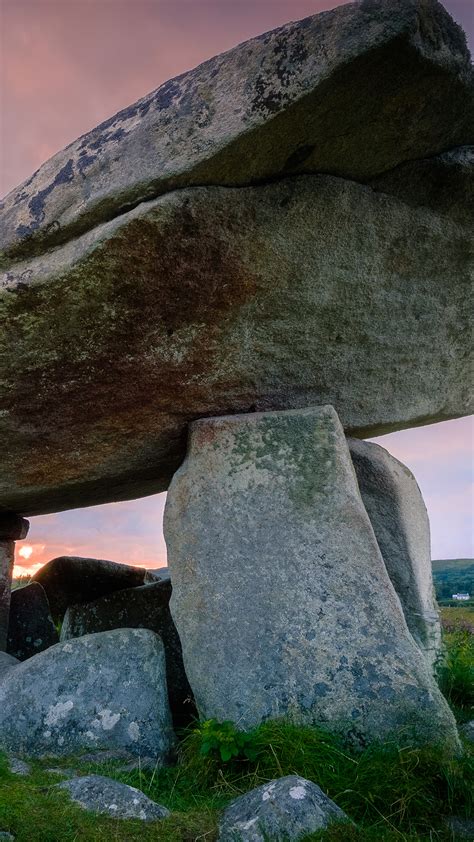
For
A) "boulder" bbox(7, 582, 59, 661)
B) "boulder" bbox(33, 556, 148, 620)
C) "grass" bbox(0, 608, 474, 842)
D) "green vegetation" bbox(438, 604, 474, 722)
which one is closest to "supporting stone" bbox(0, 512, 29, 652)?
"boulder" bbox(7, 582, 59, 661)

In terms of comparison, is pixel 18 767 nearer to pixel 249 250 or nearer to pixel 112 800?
pixel 112 800

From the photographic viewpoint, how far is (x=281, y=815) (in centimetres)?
270

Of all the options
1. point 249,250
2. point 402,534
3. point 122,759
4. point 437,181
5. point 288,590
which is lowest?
point 122,759

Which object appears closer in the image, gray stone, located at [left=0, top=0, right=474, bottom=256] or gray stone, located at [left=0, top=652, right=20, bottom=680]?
gray stone, located at [left=0, top=0, right=474, bottom=256]

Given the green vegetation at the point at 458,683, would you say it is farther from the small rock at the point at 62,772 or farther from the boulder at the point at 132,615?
the small rock at the point at 62,772

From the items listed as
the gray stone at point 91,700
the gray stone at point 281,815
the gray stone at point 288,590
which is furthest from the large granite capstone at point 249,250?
the gray stone at point 281,815

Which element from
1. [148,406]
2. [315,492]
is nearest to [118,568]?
[148,406]

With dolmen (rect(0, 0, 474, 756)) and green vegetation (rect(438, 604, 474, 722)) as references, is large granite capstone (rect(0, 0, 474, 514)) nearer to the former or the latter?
dolmen (rect(0, 0, 474, 756))

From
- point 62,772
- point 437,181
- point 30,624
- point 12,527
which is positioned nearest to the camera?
point 62,772

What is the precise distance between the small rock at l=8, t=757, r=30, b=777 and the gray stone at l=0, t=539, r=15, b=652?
352cm

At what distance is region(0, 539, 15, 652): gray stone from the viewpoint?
7.52 metres

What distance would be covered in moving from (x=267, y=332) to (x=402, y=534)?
1.98 meters

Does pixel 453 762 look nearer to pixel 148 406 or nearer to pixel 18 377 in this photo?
pixel 148 406

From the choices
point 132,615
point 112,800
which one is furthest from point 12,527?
point 112,800
